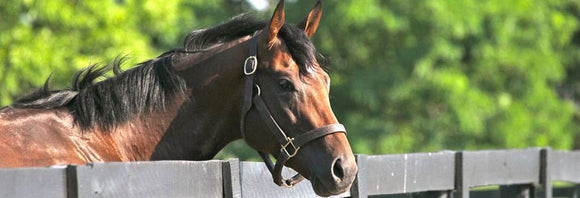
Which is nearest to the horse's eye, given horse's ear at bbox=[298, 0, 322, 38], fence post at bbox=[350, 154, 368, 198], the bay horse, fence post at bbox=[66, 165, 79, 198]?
the bay horse

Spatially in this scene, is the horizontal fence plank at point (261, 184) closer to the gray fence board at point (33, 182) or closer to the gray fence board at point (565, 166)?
the gray fence board at point (33, 182)

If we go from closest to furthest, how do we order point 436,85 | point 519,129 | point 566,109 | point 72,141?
point 72,141 < point 436,85 < point 519,129 < point 566,109

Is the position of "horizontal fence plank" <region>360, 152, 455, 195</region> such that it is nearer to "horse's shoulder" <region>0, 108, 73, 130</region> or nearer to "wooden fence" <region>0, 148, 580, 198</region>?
"wooden fence" <region>0, 148, 580, 198</region>

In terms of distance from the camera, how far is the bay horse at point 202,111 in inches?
180

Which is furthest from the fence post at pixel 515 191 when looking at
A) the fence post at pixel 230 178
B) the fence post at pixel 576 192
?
the fence post at pixel 230 178

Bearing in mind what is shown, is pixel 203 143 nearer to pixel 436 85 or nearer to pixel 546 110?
pixel 436 85

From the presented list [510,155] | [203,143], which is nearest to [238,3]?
[510,155]

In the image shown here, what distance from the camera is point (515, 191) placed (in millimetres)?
7035

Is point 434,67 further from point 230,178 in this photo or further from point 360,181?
point 230,178

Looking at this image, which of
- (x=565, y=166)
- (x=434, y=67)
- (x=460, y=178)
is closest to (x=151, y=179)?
(x=460, y=178)

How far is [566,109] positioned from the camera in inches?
1048

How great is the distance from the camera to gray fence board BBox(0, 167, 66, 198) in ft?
10.8

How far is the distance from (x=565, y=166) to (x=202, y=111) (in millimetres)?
3880

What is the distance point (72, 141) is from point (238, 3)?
69.5ft
